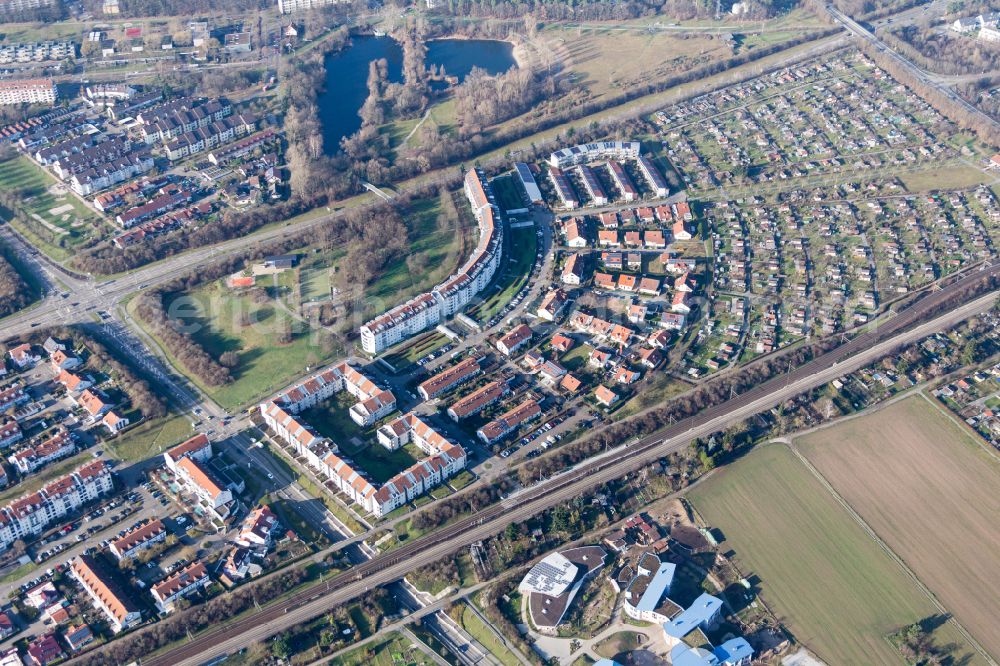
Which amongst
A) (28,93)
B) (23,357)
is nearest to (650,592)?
(23,357)

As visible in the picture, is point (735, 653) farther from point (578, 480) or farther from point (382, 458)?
point (382, 458)

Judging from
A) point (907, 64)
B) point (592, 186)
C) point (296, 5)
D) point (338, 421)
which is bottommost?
point (338, 421)

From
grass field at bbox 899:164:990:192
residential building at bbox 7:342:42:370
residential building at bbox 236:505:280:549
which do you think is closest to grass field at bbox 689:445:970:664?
residential building at bbox 236:505:280:549

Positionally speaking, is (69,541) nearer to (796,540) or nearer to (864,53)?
(796,540)

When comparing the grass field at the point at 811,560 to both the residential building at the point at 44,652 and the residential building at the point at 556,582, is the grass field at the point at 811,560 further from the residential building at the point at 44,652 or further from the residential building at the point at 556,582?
the residential building at the point at 44,652

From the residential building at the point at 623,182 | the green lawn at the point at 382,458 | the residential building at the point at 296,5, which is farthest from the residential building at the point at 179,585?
the residential building at the point at 296,5

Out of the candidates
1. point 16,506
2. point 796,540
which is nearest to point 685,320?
point 796,540
